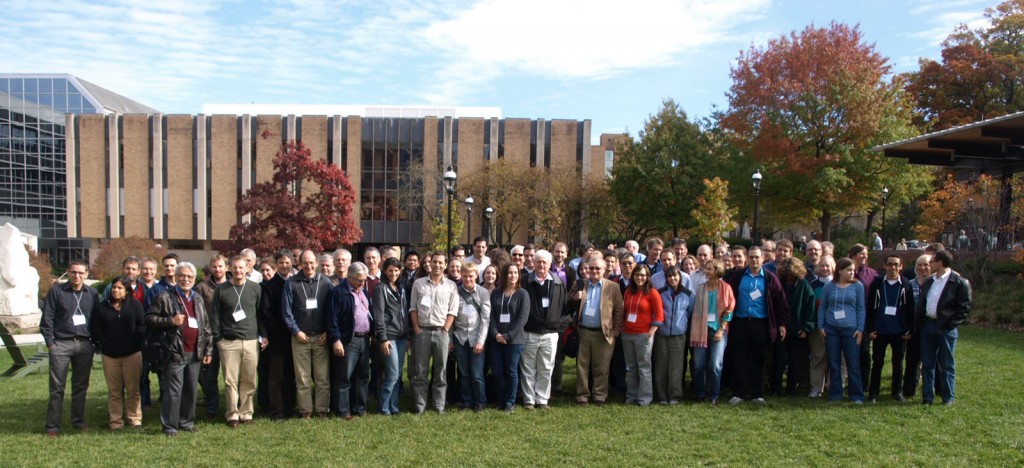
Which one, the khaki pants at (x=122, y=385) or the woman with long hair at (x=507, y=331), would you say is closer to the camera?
the khaki pants at (x=122, y=385)

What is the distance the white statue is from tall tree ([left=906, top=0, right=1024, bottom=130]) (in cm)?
3530

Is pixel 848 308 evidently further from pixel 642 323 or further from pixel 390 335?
pixel 390 335

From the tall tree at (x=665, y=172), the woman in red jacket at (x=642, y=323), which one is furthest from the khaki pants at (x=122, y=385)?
the tall tree at (x=665, y=172)

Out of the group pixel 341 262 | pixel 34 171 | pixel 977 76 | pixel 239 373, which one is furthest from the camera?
pixel 34 171

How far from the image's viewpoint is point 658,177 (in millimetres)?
31906

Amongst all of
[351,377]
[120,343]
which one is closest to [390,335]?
[351,377]

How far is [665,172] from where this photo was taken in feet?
105

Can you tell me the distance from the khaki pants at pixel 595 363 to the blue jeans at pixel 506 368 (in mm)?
780

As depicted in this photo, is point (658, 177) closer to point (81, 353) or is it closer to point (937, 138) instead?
point (937, 138)

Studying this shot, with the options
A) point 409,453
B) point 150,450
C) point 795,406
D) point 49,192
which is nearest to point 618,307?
point 795,406

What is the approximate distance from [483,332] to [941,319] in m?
5.10

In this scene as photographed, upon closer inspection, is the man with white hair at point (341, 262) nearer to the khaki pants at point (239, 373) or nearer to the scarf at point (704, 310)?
the khaki pants at point (239, 373)

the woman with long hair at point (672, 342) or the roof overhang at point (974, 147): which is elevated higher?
the roof overhang at point (974, 147)

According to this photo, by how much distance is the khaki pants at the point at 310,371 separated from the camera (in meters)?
6.82
